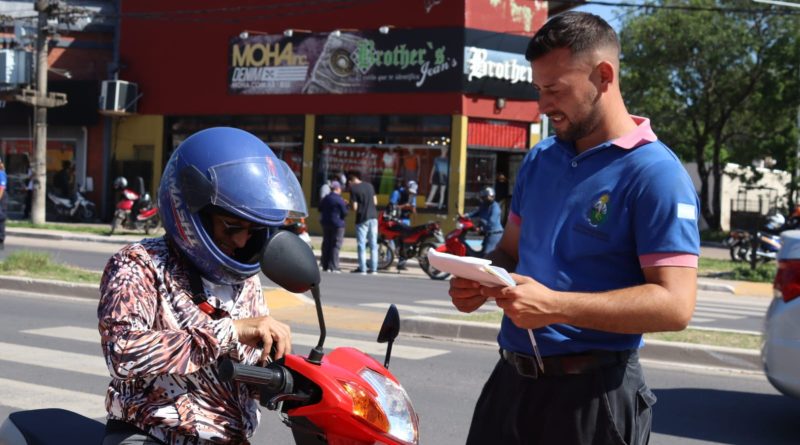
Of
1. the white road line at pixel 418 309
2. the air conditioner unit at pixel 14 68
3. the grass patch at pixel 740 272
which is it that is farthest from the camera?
the air conditioner unit at pixel 14 68

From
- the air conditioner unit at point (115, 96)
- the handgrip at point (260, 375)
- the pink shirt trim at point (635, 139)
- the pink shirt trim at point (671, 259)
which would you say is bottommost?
the handgrip at point (260, 375)

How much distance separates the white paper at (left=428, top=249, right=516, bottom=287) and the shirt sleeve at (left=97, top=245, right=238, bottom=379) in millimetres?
600

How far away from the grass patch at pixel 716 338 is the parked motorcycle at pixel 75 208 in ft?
82.1

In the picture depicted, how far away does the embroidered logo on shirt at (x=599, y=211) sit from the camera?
9.30 ft

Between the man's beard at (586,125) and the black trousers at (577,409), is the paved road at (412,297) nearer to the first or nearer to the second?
the black trousers at (577,409)

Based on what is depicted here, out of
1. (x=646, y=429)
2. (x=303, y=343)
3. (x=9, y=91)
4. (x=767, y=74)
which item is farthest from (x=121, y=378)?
(x=767, y=74)

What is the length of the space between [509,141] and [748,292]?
978 cm

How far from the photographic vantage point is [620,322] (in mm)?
2643

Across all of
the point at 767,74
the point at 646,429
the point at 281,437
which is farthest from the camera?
the point at 767,74

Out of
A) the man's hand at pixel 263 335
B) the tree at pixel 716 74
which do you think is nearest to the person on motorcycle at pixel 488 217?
the man's hand at pixel 263 335

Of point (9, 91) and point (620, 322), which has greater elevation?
point (9, 91)

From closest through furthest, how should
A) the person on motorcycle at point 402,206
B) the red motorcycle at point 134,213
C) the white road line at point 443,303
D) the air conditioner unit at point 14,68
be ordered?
the white road line at point 443,303
the person on motorcycle at point 402,206
the red motorcycle at point 134,213
the air conditioner unit at point 14,68

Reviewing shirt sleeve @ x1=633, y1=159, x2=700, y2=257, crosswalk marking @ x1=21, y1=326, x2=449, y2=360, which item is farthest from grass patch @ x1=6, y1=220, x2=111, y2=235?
shirt sleeve @ x1=633, y1=159, x2=700, y2=257

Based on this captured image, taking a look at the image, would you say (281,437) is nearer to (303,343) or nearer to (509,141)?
(303,343)
